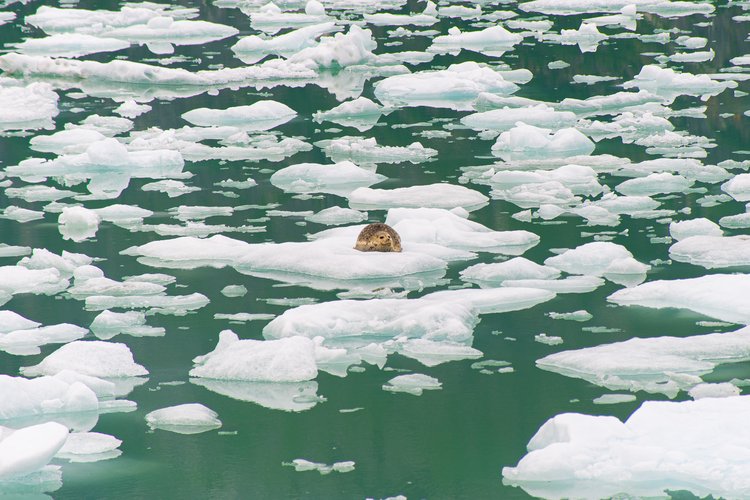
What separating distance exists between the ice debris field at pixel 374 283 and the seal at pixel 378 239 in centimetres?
12

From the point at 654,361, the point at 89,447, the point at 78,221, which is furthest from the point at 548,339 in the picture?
the point at 78,221

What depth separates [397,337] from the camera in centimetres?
491

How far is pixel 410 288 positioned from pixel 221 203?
7.80 ft

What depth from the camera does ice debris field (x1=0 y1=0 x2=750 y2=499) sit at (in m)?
3.72

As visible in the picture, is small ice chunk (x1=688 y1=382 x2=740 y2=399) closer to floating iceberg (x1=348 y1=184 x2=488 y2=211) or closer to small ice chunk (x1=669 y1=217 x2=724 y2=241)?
small ice chunk (x1=669 y1=217 x2=724 y2=241)

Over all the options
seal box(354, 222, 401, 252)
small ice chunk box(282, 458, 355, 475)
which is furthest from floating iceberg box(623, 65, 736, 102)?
small ice chunk box(282, 458, 355, 475)

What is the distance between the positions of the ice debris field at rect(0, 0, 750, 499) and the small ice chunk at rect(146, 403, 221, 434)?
0.04ft

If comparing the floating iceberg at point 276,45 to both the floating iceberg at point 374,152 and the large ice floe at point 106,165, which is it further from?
the large ice floe at point 106,165

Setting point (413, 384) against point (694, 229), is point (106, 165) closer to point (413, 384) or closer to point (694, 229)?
point (694, 229)

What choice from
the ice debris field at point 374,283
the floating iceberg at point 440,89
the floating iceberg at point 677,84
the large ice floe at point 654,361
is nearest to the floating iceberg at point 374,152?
the ice debris field at point 374,283

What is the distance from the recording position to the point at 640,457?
354 centimetres

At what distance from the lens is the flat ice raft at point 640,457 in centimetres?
347

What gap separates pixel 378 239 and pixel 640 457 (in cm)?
276

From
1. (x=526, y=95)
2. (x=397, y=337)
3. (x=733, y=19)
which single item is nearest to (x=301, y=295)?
(x=397, y=337)
